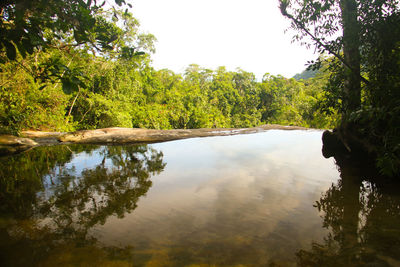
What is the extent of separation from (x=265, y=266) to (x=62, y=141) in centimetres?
869

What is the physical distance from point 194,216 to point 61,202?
1.81 metres

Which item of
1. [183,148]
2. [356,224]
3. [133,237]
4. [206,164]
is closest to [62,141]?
[183,148]

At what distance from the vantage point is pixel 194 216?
282 centimetres

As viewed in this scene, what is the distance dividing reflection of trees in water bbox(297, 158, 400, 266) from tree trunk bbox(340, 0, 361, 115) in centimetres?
132

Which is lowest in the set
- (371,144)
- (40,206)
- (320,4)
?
(40,206)

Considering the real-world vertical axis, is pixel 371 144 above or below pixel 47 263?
above

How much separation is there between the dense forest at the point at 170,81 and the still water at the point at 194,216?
0.99 m

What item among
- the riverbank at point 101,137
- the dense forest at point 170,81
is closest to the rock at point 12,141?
the riverbank at point 101,137

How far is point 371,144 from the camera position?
5203 mm

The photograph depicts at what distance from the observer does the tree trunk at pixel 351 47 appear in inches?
149

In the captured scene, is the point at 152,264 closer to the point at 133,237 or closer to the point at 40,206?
the point at 133,237

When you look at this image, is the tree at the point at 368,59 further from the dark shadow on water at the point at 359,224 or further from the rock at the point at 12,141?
the rock at the point at 12,141

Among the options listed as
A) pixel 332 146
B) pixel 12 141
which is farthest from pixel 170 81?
pixel 332 146

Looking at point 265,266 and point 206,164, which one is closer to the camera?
point 265,266
